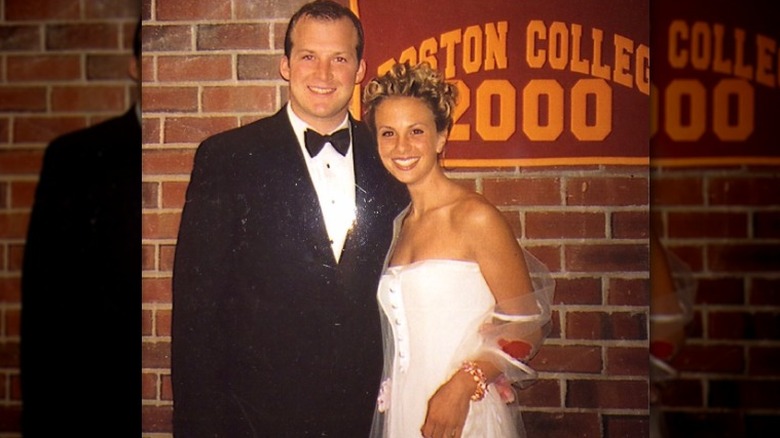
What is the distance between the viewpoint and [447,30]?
5.45 feet

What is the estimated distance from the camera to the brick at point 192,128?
66.6 inches

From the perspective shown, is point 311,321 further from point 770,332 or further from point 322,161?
point 770,332

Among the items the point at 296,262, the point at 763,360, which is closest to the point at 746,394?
the point at 763,360

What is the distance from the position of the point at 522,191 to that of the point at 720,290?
587 millimetres

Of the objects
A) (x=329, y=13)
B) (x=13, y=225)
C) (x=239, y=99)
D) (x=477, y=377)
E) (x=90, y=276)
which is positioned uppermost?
(x=329, y=13)

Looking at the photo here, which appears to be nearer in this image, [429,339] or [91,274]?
[429,339]

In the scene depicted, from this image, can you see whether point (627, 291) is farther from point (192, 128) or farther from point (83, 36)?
point (83, 36)

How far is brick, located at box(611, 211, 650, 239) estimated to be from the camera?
1.66 metres

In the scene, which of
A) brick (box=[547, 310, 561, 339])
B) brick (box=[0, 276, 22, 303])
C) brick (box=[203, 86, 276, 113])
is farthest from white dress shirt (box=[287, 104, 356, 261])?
brick (box=[0, 276, 22, 303])

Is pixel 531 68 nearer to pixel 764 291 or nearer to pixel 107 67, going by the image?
pixel 764 291

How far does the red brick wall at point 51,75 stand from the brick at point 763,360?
175cm

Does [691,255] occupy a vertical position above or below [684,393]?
above

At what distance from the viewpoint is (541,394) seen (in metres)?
1.66

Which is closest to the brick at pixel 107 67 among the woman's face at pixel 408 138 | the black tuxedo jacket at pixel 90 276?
the black tuxedo jacket at pixel 90 276
